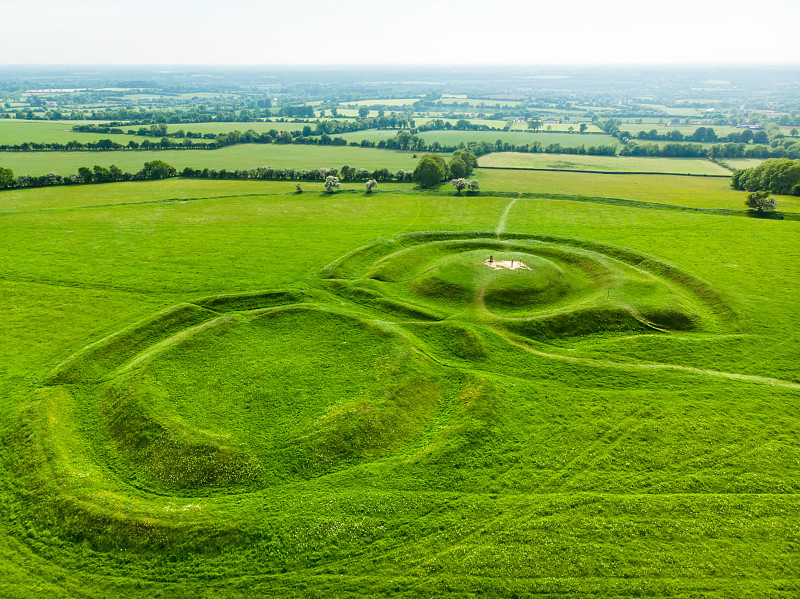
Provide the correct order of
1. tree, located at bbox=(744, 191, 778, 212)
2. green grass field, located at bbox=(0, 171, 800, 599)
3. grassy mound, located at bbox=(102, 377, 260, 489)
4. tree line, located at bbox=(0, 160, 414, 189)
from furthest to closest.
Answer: tree line, located at bbox=(0, 160, 414, 189) < tree, located at bbox=(744, 191, 778, 212) < grassy mound, located at bbox=(102, 377, 260, 489) < green grass field, located at bbox=(0, 171, 800, 599)

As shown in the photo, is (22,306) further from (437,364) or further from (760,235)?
(760,235)

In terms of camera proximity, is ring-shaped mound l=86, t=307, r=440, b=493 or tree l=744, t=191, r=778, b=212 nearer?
ring-shaped mound l=86, t=307, r=440, b=493

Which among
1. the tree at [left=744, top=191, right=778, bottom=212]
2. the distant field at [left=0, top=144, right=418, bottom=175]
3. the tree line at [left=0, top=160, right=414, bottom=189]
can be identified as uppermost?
the distant field at [left=0, top=144, right=418, bottom=175]

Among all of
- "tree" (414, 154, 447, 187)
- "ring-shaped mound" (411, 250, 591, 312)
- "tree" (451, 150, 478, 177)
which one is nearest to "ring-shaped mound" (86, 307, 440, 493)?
"ring-shaped mound" (411, 250, 591, 312)

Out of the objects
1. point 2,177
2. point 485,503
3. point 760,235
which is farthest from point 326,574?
point 2,177

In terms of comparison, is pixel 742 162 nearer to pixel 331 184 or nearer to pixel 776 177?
pixel 776 177

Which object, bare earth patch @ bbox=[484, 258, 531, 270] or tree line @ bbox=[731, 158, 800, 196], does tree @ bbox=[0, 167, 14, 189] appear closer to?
bare earth patch @ bbox=[484, 258, 531, 270]

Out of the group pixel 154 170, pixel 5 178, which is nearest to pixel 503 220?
pixel 154 170
